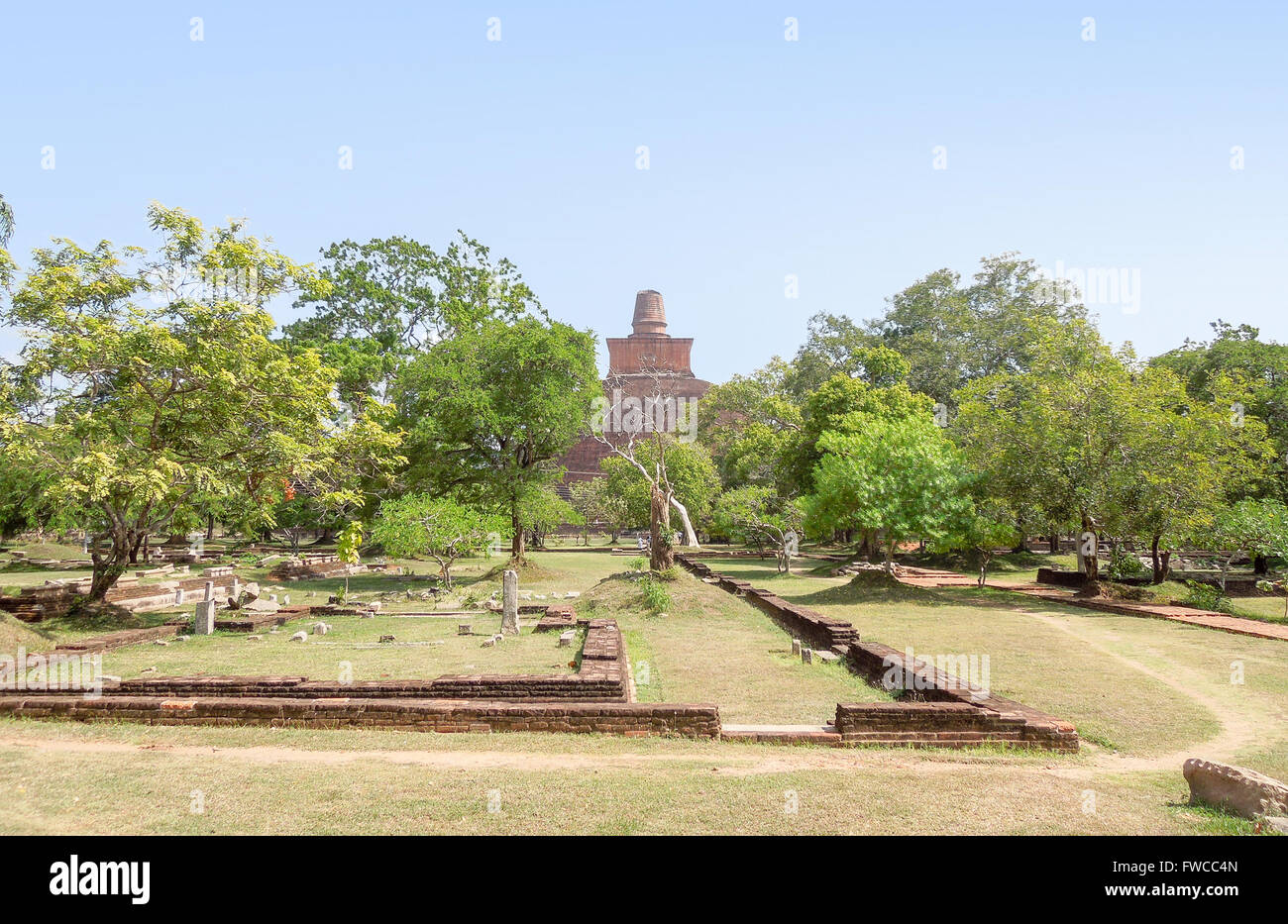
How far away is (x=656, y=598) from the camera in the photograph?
14.6 meters

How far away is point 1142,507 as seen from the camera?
683 inches

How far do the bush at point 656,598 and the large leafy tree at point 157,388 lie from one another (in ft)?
23.5

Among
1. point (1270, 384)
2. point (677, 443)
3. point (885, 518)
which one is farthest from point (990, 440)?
point (677, 443)

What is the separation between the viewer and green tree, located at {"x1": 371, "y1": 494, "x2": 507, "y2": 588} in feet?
60.1

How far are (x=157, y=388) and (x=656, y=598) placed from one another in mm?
10103

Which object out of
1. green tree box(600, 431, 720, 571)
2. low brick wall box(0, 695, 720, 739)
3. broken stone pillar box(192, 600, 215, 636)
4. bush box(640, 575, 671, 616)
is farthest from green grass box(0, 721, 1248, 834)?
green tree box(600, 431, 720, 571)

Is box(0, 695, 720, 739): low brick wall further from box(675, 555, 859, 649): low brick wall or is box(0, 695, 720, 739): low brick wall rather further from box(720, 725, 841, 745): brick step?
box(675, 555, 859, 649): low brick wall

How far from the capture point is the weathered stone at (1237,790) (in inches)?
185

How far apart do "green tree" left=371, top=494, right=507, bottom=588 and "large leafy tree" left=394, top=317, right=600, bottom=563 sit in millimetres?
4258

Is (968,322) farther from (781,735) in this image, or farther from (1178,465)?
(781,735)

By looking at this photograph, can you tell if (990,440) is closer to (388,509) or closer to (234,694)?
(388,509)

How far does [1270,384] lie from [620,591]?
88.3ft

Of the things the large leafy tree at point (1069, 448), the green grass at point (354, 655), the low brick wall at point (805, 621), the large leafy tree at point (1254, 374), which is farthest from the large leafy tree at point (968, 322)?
the green grass at point (354, 655)

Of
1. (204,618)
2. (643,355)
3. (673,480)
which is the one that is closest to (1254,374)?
(673,480)
